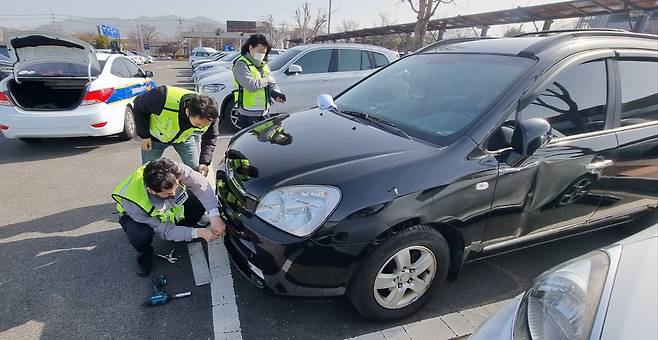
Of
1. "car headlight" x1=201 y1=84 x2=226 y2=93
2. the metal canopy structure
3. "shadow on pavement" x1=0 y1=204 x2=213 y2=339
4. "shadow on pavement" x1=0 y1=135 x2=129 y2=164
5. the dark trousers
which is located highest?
the metal canopy structure

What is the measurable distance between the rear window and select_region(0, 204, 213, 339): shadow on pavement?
3.19 m

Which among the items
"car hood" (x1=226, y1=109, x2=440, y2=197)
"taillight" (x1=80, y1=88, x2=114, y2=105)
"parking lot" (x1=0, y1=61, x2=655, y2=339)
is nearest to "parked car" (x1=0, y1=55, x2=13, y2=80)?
"taillight" (x1=80, y1=88, x2=114, y2=105)

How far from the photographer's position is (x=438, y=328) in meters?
2.14

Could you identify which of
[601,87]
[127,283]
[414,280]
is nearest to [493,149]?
[414,280]

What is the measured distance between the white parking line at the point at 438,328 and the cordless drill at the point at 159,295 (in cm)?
119

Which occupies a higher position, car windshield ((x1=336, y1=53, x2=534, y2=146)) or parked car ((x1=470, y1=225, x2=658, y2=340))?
car windshield ((x1=336, y1=53, x2=534, y2=146))

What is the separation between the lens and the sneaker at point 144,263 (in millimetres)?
2551

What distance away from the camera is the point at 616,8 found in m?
11.6

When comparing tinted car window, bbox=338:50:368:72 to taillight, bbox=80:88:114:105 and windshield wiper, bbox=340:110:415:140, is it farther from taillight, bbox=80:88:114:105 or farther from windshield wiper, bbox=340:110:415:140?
windshield wiper, bbox=340:110:415:140

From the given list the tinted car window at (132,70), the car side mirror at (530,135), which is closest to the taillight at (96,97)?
the tinted car window at (132,70)

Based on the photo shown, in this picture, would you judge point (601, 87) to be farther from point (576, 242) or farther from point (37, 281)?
point (37, 281)

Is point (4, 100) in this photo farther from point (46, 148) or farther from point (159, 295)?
point (159, 295)

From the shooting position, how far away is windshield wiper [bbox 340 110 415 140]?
2.31 metres

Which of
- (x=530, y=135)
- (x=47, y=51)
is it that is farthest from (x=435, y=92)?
(x=47, y=51)
